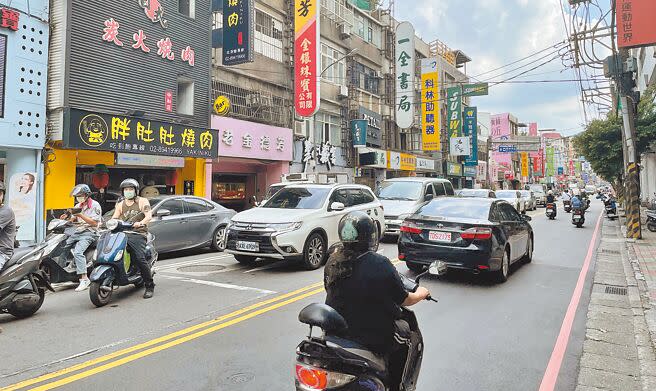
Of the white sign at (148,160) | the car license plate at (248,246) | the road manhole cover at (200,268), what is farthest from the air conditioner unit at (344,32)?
the car license plate at (248,246)

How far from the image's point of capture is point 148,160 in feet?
47.2

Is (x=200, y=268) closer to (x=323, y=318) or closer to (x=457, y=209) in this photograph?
(x=457, y=209)

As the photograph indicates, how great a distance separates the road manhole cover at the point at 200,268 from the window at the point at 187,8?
11177 millimetres

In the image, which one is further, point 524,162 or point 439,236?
point 524,162

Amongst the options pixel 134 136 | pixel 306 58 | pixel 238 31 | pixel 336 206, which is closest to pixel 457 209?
pixel 336 206

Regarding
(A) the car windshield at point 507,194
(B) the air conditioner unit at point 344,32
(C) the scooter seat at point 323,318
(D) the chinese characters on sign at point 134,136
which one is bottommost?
(C) the scooter seat at point 323,318

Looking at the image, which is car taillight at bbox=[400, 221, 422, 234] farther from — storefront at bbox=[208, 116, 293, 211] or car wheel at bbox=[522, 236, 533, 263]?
storefront at bbox=[208, 116, 293, 211]

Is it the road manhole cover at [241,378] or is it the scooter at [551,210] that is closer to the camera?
the road manhole cover at [241,378]

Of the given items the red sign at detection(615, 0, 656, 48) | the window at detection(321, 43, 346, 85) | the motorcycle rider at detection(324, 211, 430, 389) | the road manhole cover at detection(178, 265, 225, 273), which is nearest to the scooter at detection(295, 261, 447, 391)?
the motorcycle rider at detection(324, 211, 430, 389)

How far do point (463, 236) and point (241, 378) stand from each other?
15.4 feet

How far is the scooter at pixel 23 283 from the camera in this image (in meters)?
5.22

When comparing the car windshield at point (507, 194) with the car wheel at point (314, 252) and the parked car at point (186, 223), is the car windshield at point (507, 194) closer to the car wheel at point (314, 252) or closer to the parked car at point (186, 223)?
the parked car at point (186, 223)

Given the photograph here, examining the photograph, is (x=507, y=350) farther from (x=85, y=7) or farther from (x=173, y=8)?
(x=173, y=8)

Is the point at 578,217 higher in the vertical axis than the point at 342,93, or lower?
lower
